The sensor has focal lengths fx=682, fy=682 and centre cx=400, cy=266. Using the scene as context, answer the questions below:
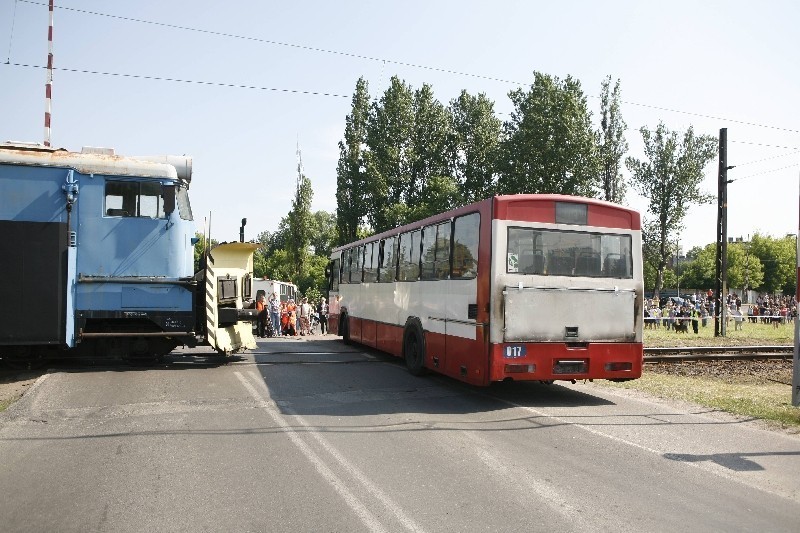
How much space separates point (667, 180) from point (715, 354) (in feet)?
148

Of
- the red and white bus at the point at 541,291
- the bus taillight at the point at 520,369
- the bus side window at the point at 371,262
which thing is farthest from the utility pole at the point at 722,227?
the bus taillight at the point at 520,369

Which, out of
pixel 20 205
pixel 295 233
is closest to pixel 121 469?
pixel 20 205

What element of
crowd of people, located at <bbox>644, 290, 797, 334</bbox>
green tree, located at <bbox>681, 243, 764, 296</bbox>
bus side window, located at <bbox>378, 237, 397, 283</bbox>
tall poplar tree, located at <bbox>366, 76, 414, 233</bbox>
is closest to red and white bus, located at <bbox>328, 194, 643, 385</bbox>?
bus side window, located at <bbox>378, 237, 397, 283</bbox>

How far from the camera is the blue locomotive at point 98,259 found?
12227 mm

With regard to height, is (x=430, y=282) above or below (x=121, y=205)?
below

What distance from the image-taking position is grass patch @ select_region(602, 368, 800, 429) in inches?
383

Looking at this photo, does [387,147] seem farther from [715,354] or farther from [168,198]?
[168,198]

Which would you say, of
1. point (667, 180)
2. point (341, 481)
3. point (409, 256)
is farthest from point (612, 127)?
point (341, 481)

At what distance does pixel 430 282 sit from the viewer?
12453 mm

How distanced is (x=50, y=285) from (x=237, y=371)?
373 centimetres

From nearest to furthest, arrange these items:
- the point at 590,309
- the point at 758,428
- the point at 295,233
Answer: the point at 758,428 < the point at 590,309 < the point at 295,233

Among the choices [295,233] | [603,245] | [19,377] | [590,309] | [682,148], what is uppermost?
[682,148]

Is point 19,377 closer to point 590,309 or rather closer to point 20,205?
point 20,205

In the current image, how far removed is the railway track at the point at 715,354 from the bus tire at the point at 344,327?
8216 millimetres
